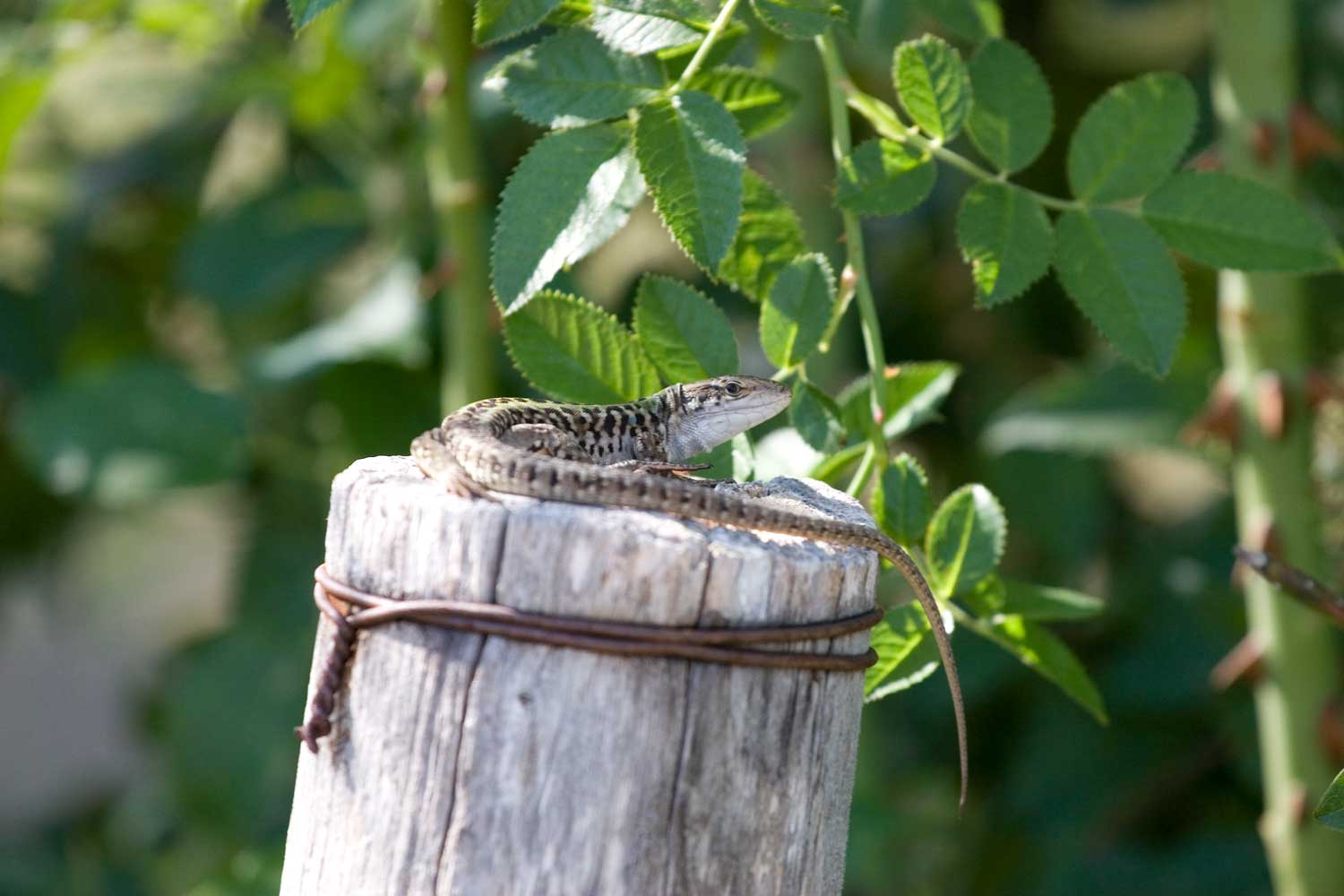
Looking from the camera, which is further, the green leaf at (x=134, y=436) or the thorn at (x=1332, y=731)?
the green leaf at (x=134, y=436)

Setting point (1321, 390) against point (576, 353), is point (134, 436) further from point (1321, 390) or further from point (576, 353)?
point (1321, 390)

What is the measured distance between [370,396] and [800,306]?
2332 millimetres

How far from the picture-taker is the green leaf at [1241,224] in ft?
7.29

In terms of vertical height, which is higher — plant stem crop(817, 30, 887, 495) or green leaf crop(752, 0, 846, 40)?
green leaf crop(752, 0, 846, 40)

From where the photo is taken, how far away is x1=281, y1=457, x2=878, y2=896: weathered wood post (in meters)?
1.50

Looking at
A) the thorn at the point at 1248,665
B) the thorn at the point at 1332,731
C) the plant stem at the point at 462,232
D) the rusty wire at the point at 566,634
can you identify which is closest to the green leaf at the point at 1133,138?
the rusty wire at the point at 566,634

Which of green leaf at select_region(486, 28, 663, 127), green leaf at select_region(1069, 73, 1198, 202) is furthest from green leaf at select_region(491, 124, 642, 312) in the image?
green leaf at select_region(1069, 73, 1198, 202)

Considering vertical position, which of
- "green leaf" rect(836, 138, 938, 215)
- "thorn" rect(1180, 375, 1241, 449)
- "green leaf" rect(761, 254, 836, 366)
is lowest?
"thorn" rect(1180, 375, 1241, 449)

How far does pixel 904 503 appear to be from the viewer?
2061 mm

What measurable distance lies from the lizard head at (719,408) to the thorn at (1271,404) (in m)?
1.56

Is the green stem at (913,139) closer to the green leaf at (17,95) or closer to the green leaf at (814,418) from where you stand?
the green leaf at (814,418)

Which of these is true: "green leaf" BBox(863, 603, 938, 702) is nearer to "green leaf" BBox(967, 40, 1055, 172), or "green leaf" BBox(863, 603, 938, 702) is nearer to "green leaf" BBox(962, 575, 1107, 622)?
"green leaf" BBox(962, 575, 1107, 622)

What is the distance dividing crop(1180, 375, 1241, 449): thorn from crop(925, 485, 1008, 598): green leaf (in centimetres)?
164

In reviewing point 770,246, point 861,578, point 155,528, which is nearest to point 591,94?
point 770,246
